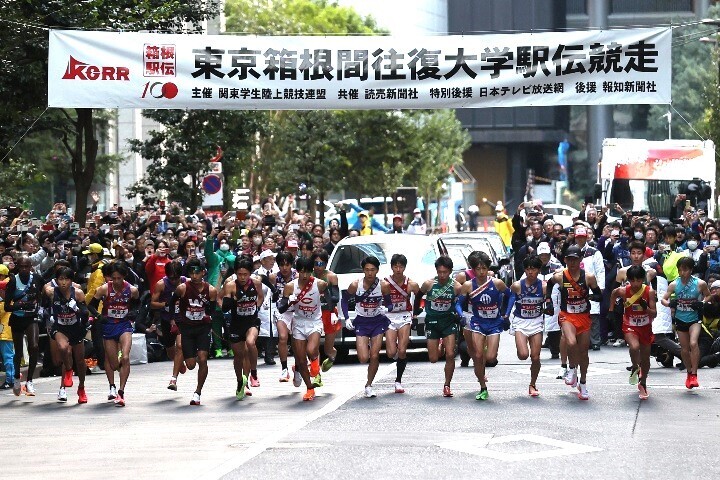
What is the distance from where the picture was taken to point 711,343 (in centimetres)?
2081

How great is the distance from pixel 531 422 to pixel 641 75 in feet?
26.5

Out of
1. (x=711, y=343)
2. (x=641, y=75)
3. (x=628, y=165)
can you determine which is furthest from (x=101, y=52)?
(x=628, y=165)

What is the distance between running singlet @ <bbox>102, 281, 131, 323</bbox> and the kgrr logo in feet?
15.0

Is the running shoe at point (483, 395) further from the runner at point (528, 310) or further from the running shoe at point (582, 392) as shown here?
the running shoe at point (582, 392)

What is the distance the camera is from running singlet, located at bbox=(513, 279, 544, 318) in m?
17.8

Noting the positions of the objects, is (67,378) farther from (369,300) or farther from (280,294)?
(369,300)

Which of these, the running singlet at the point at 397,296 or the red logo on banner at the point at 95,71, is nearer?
the running singlet at the point at 397,296

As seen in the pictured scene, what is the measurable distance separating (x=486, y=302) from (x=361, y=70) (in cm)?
544

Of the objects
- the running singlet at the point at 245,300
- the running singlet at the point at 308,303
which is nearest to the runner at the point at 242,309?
the running singlet at the point at 245,300

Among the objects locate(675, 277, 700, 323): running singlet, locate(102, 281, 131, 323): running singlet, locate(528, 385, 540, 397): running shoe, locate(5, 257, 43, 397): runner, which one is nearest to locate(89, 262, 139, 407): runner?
locate(102, 281, 131, 323): running singlet

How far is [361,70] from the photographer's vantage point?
71.0 ft

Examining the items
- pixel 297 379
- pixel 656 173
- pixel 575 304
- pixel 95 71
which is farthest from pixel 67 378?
pixel 656 173

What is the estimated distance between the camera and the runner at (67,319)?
18000mm

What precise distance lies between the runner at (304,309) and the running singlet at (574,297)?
283 centimetres
